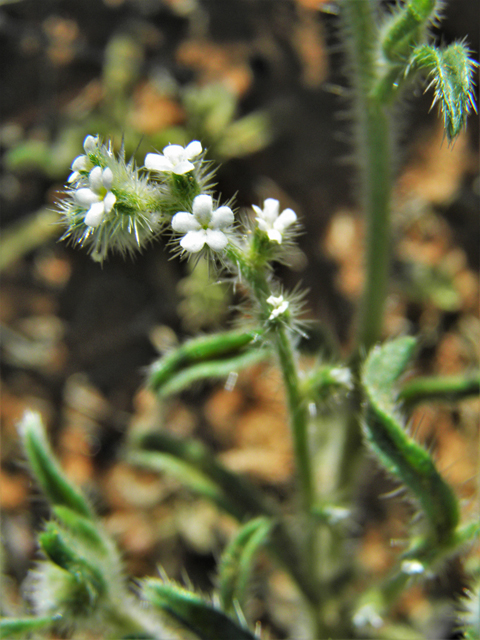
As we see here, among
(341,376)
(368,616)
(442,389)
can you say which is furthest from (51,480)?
(442,389)

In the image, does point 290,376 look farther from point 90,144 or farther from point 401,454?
point 90,144

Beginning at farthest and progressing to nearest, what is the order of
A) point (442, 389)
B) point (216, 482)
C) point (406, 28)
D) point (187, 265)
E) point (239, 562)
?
point (187, 265) < point (216, 482) < point (442, 389) < point (239, 562) < point (406, 28)

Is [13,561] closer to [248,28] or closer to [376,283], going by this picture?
[376,283]

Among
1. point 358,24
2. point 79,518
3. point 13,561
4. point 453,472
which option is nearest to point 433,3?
point 358,24

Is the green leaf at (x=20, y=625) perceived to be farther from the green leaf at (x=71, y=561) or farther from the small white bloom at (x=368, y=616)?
the small white bloom at (x=368, y=616)

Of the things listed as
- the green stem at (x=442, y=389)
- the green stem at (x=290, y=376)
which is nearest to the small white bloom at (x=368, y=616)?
the green stem at (x=290, y=376)
